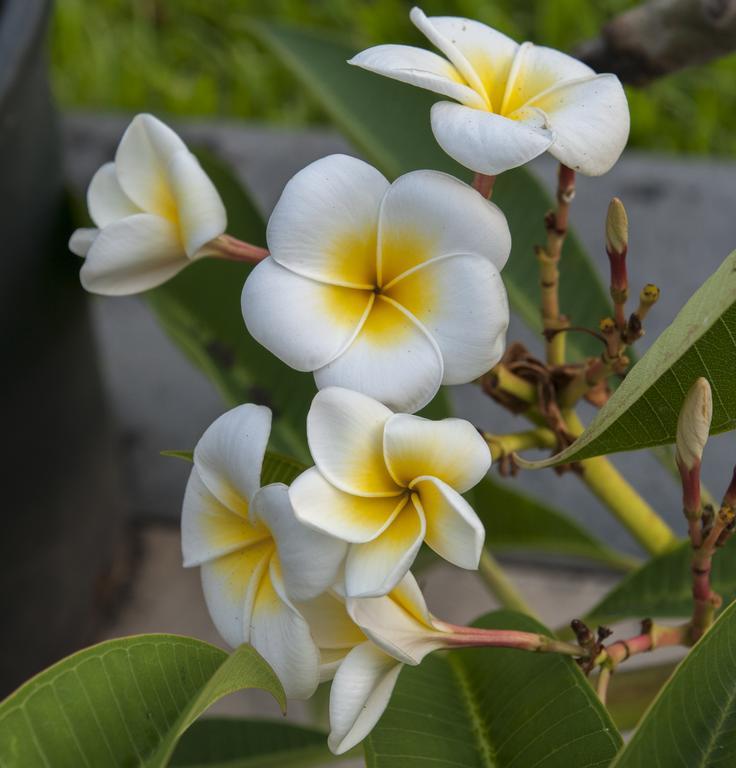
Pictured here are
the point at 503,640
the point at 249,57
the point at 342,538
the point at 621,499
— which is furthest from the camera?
the point at 249,57

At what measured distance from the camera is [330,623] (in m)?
0.50

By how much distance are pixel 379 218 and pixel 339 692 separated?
215 mm

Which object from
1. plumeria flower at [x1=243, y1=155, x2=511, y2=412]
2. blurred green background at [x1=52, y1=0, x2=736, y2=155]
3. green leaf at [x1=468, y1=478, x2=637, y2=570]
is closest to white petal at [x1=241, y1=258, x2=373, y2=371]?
plumeria flower at [x1=243, y1=155, x2=511, y2=412]

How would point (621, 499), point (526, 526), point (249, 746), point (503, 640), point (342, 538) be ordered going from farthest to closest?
point (526, 526), point (249, 746), point (621, 499), point (503, 640), point (342, 538)

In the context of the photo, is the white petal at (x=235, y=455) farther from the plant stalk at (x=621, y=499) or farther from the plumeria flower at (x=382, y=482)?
the plant stalk at (x=621, y=499)

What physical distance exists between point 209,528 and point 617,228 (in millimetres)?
243

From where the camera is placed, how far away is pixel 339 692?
0.48m

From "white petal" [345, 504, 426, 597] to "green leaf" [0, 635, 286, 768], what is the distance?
9 cm

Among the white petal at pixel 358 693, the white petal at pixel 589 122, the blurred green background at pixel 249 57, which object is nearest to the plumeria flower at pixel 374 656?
the white petal at pixel 358 693

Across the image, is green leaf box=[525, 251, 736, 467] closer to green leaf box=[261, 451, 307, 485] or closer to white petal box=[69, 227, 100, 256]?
green leaf box=[261, 451, 307, 485]

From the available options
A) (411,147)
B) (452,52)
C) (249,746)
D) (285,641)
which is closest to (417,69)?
(452,52)

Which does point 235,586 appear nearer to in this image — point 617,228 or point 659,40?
point 617,228

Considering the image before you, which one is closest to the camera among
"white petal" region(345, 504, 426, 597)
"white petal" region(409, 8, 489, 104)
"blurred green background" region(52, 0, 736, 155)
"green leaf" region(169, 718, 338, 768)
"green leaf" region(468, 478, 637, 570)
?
"white petal" region(345, 504, 426, 597)

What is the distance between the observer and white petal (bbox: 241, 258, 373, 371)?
0.49 meters
